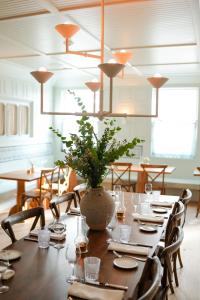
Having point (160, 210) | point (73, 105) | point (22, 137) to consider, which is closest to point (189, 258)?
point (160, 210)

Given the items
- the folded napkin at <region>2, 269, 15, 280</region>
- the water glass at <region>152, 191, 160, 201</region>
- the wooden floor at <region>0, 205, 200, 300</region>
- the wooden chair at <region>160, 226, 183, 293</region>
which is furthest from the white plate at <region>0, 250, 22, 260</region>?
the water glass at <region>152, 191, 160, 201</region>

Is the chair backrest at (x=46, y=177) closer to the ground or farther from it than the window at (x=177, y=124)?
closer to the ground

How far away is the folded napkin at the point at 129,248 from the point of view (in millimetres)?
2004

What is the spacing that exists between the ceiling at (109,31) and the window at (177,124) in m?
1.18

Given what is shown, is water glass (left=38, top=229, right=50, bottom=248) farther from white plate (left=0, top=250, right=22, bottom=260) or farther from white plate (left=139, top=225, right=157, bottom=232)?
white plate (left=139, top=225, right=157, bottom=232)

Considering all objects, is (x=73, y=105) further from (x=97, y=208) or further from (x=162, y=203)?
(x=97, y=208)

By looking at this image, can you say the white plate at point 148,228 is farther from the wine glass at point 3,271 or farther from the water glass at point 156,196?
the wine glass at point 3,271

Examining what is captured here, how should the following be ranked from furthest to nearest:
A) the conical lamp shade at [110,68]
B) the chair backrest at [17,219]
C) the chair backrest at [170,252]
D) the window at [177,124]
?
the window at [177,124], the chair backrest at [17,219], the conical lamp shade at [110,68], the chair backrest at [170,252]

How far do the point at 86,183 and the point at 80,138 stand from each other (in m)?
0.36

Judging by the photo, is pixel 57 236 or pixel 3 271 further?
pixel 57 236

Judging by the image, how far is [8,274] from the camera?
1.65 m

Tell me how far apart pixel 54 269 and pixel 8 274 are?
0.24 metres

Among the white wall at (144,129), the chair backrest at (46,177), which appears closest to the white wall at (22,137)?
the chair backrest at (46,177)

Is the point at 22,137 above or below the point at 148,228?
above
